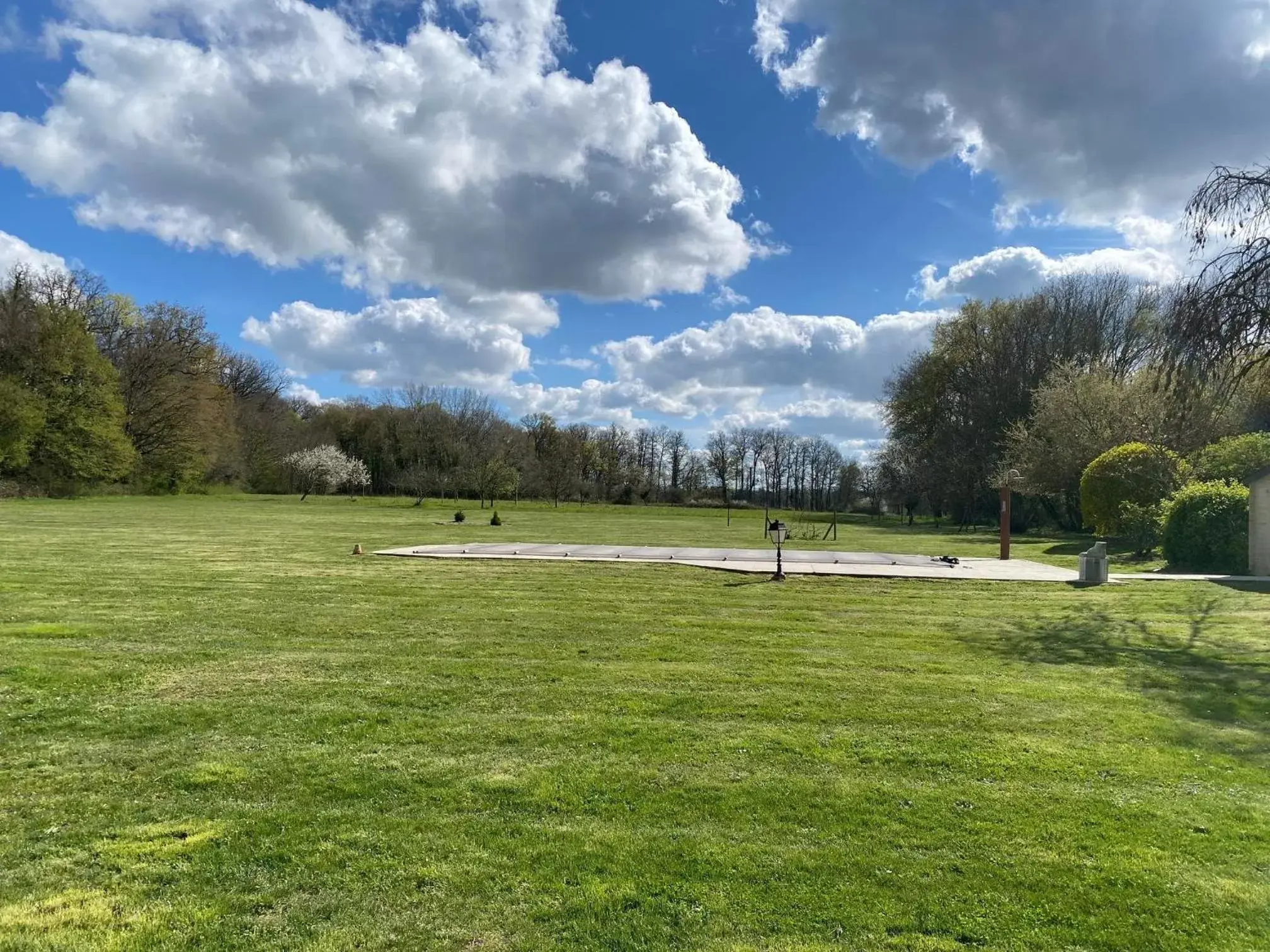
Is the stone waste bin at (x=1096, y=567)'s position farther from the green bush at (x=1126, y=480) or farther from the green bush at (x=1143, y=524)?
the green bush at (x=1126, y=480)

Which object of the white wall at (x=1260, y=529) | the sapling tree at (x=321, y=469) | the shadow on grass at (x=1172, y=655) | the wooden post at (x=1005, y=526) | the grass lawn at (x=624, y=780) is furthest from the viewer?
the sapling tree at (x=321, y=469)

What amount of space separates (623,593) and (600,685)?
4.83 metres

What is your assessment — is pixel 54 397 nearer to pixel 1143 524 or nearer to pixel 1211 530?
pixel 1143 524

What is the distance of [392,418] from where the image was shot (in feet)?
226

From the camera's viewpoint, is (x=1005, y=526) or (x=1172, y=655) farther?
(x=1005, y=526)

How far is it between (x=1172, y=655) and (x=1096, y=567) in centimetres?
588

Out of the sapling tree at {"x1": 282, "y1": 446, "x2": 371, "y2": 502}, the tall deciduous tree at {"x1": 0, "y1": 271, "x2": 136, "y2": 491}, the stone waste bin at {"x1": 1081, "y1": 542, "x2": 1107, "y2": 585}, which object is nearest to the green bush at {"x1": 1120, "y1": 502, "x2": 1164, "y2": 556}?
the stone waste bin at {"x1": 1081, "y1": 542, "x2": 1107, "y2": 585}

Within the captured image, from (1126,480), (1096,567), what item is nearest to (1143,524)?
(1126,480)

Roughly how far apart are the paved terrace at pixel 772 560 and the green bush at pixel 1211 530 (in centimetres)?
241

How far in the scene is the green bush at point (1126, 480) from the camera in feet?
65.6

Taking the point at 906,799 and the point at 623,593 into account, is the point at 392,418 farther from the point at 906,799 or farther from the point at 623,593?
the point at 906,799

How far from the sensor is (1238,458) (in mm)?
16672

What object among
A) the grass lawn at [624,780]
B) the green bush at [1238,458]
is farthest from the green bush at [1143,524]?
the grass lawn at [624,780]

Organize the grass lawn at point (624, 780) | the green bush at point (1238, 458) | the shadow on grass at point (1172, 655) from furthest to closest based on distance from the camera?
the green bush at point (1238, 458) → the shadow on grass at point (1172, 655) → the grass lawn at point (624, 780)
